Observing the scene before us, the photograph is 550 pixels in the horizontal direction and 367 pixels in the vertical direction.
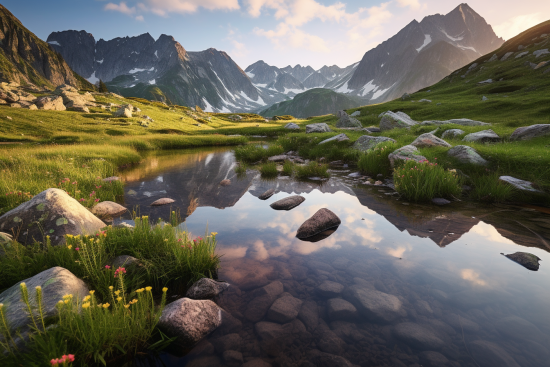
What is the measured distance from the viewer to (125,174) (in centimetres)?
1530

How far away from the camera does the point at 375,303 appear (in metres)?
4.31

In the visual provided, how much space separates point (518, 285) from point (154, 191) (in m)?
13.1

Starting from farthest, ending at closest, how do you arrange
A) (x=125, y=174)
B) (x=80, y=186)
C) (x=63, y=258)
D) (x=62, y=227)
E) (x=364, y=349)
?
(x=125, y=174)
(x=80, y=186)
(x=62, y=227)
(x=63, y=258)
(x=364, y=349)

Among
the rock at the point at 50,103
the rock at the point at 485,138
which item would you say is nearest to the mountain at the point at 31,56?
Answer: the rock at the point at 50,103

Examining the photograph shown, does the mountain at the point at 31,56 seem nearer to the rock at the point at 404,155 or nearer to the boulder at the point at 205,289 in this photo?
the rock at the point at 404,155

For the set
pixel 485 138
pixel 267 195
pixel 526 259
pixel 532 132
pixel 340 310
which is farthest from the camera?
pixel 485 138

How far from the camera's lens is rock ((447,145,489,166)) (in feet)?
36.1

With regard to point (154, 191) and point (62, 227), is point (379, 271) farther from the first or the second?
point (154, 191)

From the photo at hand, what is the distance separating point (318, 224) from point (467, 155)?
9.24m

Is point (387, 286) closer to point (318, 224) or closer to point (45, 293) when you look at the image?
point (318, 224)

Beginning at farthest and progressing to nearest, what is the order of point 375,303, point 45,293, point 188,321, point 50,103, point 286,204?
point 50,103
point 286,204
point 375,303
point 188,321
point 45,293

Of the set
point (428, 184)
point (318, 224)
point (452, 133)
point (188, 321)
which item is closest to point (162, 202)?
point (318, 224)

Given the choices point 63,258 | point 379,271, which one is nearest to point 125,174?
point 63,258

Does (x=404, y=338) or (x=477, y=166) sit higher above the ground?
(x=477, y=166)
